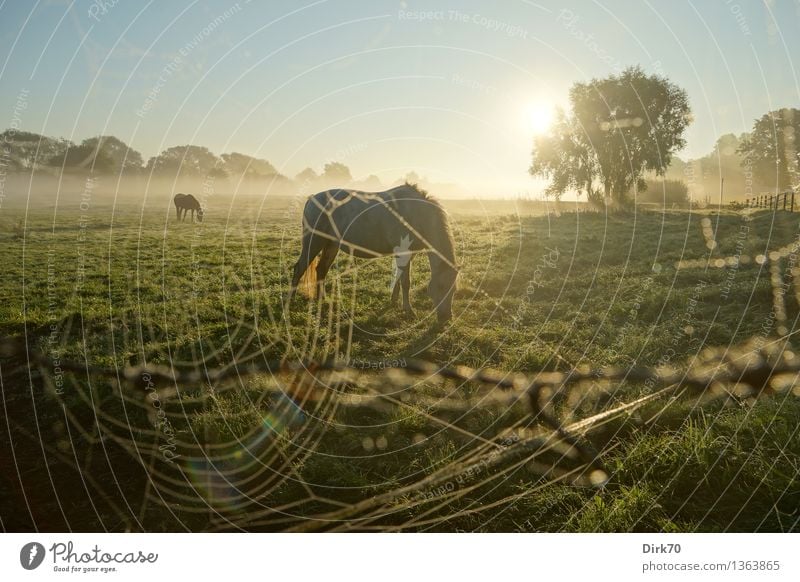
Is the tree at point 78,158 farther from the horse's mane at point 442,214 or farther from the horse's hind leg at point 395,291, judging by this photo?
the horse's hind leg at point 395,291

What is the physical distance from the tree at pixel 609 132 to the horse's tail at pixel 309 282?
15.9 m

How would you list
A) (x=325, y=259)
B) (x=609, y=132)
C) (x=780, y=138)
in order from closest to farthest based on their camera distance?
1. (x=325, y=259)
2. (x=780, y=138)
3. (x=609, y=132)

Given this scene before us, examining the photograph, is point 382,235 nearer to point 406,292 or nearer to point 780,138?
point 406,292

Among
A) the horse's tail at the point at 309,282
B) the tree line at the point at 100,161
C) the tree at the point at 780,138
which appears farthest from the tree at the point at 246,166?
the tree at the point at 780,138

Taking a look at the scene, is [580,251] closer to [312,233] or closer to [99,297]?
[312,233]

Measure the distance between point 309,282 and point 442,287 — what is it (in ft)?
12.6

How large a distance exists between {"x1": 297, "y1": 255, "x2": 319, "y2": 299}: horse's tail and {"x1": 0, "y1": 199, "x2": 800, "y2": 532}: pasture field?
0.80 ft

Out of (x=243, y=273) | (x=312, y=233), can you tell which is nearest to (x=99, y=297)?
(x=243, y=273)

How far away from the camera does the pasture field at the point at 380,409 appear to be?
10.5 ft

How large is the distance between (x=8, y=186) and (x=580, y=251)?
14.5 meters
